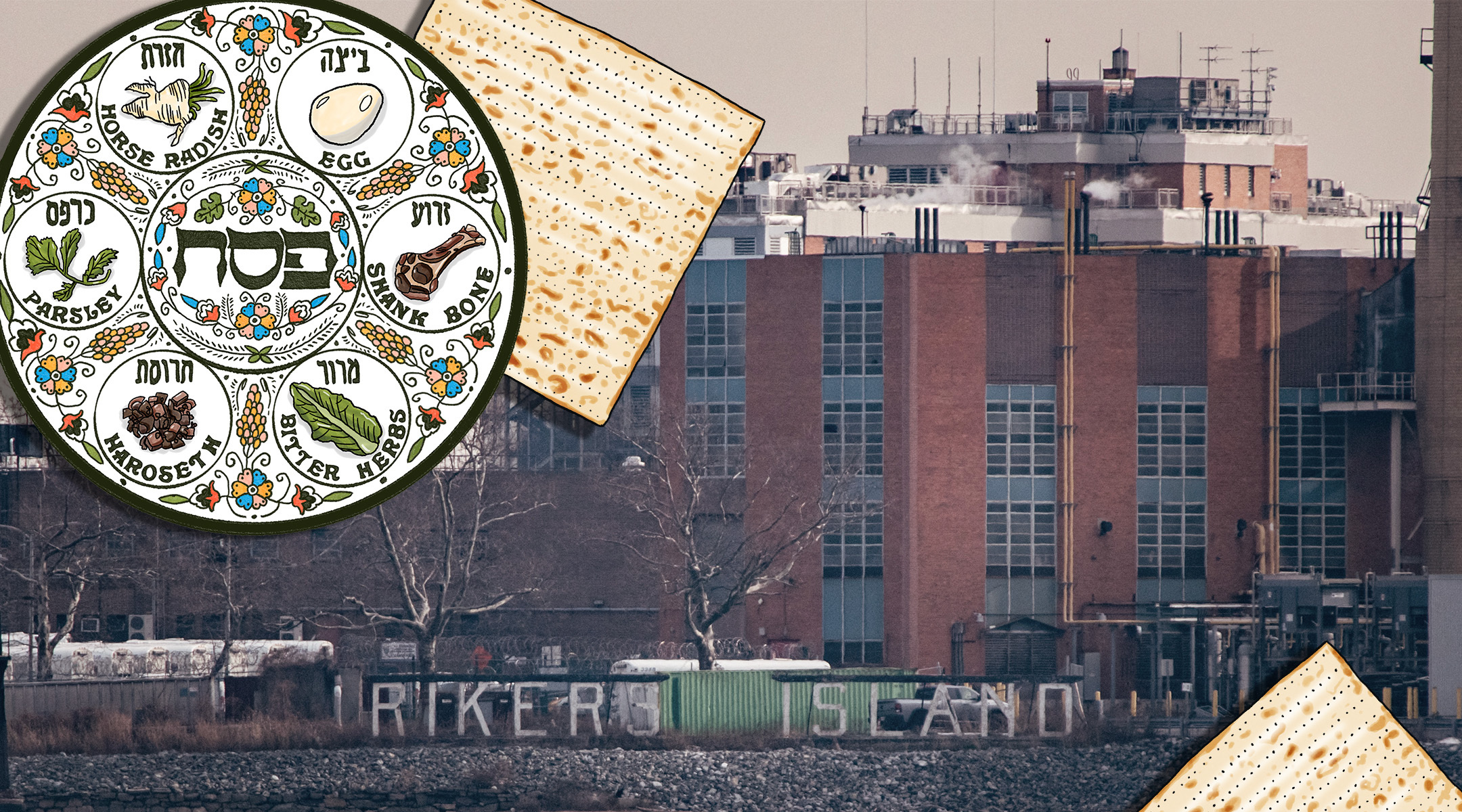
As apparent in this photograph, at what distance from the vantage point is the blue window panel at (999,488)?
164 ft

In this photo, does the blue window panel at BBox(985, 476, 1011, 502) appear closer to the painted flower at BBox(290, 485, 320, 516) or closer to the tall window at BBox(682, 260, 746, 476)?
the tall window at BBox(682, 260, 746, 476)

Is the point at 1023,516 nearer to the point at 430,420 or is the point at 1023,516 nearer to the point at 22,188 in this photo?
the point at 430,420

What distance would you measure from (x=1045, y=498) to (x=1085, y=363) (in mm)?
3794

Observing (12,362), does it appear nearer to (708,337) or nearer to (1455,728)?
(1455,728)

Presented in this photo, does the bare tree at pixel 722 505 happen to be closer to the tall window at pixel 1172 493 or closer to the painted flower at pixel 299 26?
the tall window at pixel 1172 493

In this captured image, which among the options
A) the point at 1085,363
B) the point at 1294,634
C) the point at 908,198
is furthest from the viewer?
the point at 908,198

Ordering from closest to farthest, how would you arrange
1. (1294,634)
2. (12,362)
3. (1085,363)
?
(12,362)
(1294,634)
(1085,363)

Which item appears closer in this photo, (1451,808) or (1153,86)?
(1451,808)

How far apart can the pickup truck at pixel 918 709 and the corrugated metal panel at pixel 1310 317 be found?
13.4 meters

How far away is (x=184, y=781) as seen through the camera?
36.7 metres

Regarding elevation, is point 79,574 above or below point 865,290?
below

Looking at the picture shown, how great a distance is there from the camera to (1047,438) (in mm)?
50188

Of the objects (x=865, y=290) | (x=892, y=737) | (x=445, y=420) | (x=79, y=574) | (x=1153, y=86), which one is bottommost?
(x=892, y=737)

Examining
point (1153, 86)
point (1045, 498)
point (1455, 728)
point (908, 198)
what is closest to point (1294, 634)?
point (1455, 728)
